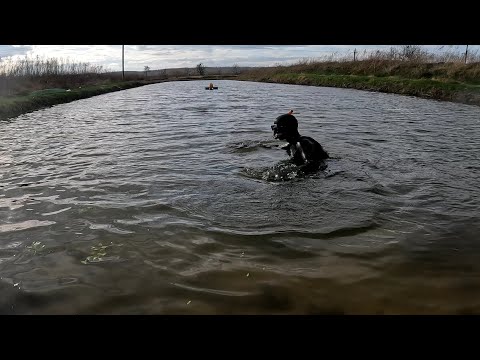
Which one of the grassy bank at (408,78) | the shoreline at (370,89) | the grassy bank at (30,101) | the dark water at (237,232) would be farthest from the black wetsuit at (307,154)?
the grassy bank at (408,78)

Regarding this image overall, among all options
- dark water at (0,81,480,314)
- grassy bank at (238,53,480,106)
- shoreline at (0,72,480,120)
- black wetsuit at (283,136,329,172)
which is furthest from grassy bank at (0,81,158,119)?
grassy bank at (238,53,480,106)

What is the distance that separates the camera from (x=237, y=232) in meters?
4.49

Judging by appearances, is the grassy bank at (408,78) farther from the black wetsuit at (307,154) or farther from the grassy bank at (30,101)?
the grassy bank at (30,101)

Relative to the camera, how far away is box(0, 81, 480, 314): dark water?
3.11 metres

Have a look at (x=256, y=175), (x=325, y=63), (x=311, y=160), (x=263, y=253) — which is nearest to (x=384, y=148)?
(x=311, y=160)

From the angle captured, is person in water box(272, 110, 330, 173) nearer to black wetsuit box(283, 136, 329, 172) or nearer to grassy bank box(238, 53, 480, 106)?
black wetsuit box(283, 136, 329, 172)

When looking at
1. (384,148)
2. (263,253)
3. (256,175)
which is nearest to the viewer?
(263,253)

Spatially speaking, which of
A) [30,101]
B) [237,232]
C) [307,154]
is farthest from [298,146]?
[30,101]

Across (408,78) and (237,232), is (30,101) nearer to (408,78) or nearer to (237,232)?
(237,232)

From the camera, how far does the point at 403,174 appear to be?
715 cm

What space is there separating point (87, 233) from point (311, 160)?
15.2ft
